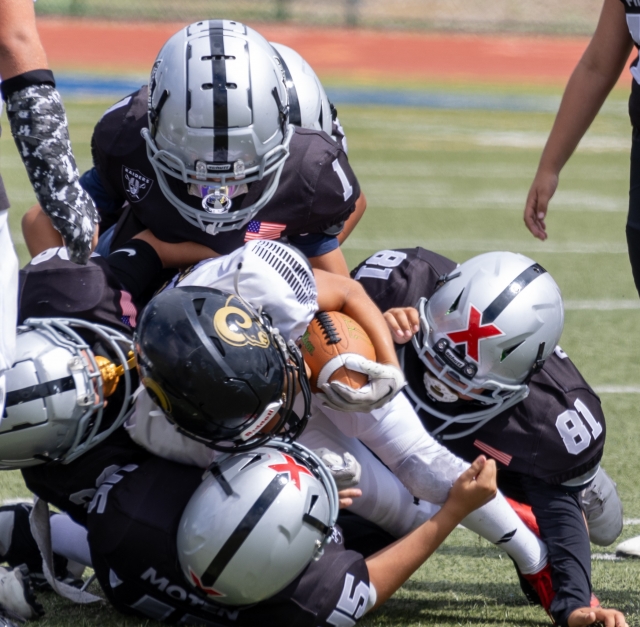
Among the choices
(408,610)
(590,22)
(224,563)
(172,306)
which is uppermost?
(172,306)

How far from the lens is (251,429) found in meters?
2.20

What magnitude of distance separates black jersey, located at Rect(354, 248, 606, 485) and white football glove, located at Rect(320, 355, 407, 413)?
1.34 ft

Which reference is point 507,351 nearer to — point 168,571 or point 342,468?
point 342,468

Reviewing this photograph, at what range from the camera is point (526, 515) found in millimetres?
2656

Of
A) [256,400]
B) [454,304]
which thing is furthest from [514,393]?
[256,400]

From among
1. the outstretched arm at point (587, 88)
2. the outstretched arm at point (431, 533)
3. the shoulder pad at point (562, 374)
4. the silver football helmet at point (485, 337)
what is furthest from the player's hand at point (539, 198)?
the outstretched arm at point (431, 533)

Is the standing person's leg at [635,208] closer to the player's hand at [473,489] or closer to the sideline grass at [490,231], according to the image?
the player's hand at [473,489]

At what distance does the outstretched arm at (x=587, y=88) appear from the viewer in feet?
8.51

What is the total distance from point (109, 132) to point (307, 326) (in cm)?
90

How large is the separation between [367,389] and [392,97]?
12793mm

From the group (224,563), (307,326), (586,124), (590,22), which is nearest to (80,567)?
(224,563)

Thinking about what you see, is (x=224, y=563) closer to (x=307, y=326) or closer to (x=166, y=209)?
(x=307, y=326)

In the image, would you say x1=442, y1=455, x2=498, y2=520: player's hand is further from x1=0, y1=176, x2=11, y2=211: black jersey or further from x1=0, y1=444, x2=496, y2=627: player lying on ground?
x1=0, y1=176, x2=11, y2=211: black jersey

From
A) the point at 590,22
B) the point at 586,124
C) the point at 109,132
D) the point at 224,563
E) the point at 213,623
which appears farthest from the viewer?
the point at 590,22
